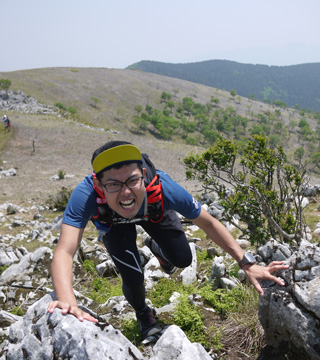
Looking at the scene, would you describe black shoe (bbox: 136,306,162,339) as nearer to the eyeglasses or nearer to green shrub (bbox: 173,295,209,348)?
green shrub (bbox: 173,295,209,348)

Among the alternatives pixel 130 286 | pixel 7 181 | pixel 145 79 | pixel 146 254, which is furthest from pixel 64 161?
pixel 145 79

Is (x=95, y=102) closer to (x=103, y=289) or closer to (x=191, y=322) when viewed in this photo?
(x=103, y=289)

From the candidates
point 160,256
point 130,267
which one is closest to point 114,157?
point 130,267

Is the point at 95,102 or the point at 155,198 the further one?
the point at 95,102

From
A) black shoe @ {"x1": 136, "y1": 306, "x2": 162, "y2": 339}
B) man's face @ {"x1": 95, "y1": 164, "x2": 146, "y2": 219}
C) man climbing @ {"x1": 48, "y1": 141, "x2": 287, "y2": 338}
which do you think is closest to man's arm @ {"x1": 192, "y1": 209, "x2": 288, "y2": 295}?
man climbing @ {"x1": 48, "y1": 141, "x2": 287, "y2": 338}

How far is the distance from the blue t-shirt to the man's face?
0.68ft

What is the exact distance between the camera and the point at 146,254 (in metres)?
6.51

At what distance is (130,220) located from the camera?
3441 millimetres

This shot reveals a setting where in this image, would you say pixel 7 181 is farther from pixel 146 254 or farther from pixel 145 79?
pixel 145 79

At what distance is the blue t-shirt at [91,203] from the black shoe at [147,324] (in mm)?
1336

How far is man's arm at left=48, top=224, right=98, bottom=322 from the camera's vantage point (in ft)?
8.02

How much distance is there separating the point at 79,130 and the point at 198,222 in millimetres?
39364

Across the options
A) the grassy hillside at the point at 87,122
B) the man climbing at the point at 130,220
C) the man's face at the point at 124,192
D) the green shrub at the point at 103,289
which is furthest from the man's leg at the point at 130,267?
the grassy hillside at the point at 87,122

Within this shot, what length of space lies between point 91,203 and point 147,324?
166 centimetres
